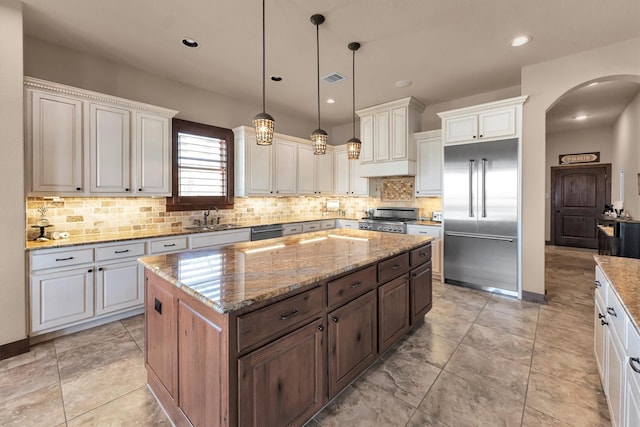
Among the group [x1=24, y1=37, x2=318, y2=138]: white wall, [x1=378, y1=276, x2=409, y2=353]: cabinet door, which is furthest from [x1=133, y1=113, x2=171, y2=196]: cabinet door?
[x1=378, y1=276, x2=409, y2=353]: cabinet door

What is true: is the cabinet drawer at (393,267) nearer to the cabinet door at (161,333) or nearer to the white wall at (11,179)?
the cabinet door at (161,333)

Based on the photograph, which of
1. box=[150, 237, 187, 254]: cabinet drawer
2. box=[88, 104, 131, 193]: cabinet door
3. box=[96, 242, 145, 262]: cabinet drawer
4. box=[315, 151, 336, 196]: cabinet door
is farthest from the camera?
box=[315, 151, 336, 196]: cabinet door

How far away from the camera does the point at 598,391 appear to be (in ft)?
6.34

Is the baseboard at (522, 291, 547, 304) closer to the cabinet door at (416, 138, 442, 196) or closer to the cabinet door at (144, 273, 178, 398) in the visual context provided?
the cabinet door at (416, 138, 442, 196)

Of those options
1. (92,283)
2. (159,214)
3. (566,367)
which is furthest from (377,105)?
(92,283)

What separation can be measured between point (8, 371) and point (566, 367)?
14.4 feet

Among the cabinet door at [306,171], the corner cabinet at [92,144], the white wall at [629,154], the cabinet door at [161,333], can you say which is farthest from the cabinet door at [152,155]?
the white wall at [629,154]

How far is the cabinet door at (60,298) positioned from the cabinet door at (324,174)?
3908 mm

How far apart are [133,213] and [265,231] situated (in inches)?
69.8

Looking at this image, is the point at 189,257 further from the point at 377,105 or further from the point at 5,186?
the point at 377,105

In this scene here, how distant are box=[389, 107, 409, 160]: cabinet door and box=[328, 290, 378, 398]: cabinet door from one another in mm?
3308

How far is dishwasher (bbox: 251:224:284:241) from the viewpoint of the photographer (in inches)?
169

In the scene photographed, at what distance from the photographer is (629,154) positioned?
4.78 metres

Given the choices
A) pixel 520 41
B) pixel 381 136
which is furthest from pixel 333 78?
pixel 520 41
